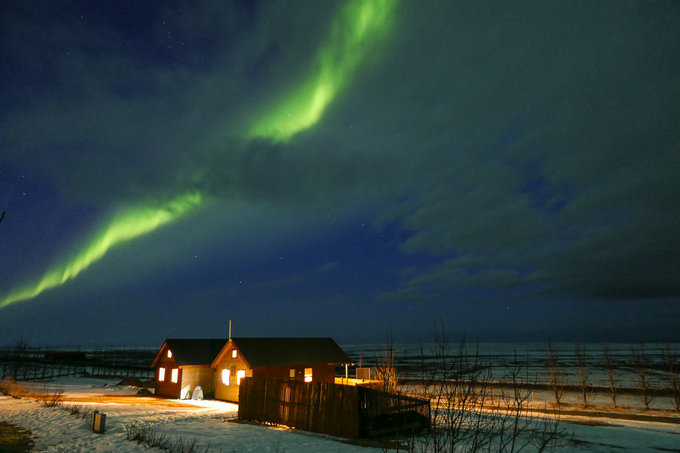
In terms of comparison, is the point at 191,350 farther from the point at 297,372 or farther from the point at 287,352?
the point at 297,372

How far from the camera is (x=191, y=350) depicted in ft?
120

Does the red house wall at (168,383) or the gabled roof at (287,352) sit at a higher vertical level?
the gabled roof at (287,352)

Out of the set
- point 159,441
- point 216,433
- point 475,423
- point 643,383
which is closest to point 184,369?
point 216,433

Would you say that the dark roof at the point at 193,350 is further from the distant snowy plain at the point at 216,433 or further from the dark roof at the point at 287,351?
the distant snowy plain at the point at 216,433

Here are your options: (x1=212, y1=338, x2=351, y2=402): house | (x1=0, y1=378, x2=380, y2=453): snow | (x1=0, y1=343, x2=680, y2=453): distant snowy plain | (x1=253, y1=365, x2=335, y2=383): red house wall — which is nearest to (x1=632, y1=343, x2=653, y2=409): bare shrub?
(x1=0, y1=343, x2=680, y2=453): distant snowy plain

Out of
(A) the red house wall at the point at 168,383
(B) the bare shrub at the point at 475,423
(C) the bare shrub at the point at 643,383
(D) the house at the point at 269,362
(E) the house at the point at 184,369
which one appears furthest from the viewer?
(A) the red house wall at the point at 168,383

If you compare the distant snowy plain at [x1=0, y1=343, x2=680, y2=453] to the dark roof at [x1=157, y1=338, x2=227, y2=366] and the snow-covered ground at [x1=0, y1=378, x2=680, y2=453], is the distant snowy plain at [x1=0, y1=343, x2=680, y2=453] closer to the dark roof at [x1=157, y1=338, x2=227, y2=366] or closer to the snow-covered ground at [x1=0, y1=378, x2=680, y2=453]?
the snow-covered ground at [x1=0, y1=378, x2=680, y2=453]

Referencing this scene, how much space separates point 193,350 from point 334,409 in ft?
70.8

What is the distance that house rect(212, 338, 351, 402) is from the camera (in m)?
32.8

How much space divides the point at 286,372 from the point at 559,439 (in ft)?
70.2

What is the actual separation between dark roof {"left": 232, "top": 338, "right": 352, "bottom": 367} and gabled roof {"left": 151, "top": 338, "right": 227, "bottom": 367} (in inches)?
178

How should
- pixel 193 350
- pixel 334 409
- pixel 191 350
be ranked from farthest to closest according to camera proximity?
pixel 193 350, pixel 191 350, pixel 334 409

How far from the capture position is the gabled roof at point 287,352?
109 ft

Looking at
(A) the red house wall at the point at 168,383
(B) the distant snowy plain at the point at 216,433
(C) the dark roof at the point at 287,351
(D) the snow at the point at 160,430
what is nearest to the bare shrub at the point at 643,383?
(B) the distant snowy plain at the point at 216,433
